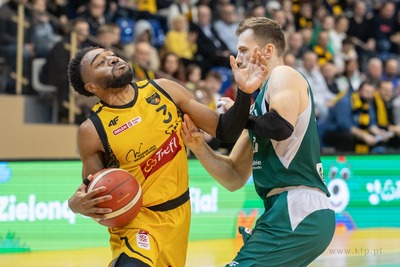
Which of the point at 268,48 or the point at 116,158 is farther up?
the point at 268,48

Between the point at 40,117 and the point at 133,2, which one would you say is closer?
the point at 40,117

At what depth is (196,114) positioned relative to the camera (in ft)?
10.9

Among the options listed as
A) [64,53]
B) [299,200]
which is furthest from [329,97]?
[299,200]

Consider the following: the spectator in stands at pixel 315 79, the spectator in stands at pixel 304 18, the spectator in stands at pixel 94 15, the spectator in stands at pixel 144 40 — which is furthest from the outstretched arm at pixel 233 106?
the spectator in stands at pixel 304 18

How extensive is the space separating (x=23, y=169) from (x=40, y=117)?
6.31 feet

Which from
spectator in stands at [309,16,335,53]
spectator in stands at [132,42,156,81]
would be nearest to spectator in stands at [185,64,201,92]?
spectator in stands at [132,42,156,81]

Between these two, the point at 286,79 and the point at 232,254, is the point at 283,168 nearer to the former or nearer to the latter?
the point at 286,79

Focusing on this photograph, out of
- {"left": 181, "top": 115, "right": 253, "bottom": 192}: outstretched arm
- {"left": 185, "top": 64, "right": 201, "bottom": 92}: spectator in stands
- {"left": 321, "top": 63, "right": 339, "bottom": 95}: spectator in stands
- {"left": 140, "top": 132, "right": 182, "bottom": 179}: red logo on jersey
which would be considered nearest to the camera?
{"left": 140, "top": 132, "right": 182, "bottom": 179}: red logo on jersey

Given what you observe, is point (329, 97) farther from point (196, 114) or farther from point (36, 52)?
point (196, 114)

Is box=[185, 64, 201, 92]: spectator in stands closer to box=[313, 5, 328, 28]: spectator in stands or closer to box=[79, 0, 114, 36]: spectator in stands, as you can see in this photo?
box=[79, 0, 114, 36]: spectator in stands

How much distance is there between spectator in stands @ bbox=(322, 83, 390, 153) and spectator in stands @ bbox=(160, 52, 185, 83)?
9.76 feet

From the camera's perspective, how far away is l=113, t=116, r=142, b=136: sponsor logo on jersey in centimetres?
308

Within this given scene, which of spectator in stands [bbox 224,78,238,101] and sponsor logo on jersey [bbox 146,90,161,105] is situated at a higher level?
sponsor logo on jersey [bbox 146,90,161,105]

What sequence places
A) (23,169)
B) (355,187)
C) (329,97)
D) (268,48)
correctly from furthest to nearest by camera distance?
(329,97) → (355,187) → (23,169) → (268,48)
